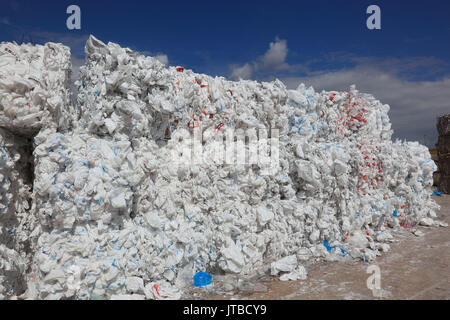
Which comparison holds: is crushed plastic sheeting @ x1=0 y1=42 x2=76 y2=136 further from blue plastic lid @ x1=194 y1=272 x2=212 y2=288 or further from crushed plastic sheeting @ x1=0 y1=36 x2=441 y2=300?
blue plastic lid @ x1=194 y1=272 x2=212 y2=288

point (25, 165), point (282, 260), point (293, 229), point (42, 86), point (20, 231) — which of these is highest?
point (42, 86)

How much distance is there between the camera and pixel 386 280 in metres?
3.52

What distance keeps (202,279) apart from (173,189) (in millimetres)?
1026

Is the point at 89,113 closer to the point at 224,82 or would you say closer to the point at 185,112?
the point at 185,112

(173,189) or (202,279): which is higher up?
(173,189)

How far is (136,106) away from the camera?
10.3 ft

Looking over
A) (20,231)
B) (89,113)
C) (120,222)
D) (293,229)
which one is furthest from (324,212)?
(20,231)

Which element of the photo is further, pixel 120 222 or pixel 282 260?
pixel 282 260

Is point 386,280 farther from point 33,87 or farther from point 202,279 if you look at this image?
point 33,87

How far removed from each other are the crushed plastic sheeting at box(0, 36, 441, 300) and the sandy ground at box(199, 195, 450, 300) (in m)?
0.19

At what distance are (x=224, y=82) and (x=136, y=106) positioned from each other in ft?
4.56

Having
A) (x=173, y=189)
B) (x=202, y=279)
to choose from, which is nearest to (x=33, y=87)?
(x=173, y=189)

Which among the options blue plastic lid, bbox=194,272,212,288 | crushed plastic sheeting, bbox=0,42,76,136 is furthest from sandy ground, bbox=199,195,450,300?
crushed plastic sheeting, bbox=0,42,76,136

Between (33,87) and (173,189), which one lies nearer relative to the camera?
(33,87)
